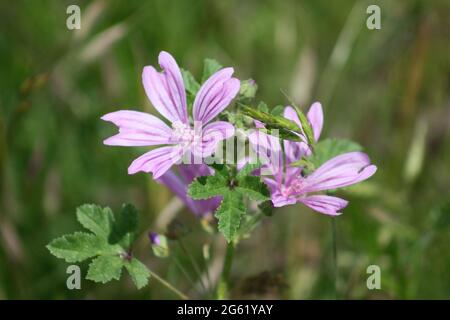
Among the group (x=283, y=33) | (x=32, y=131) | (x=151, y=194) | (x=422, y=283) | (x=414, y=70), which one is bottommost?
(x=422, y=283)

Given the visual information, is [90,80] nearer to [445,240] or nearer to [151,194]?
[151,194]

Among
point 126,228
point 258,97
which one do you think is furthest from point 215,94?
point 258,97

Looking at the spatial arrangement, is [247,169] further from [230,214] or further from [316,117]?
[316,117]

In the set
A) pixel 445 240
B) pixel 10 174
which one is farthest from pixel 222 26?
pixel 445 240

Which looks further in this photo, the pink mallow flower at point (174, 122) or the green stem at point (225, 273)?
the green stem at point (225, 273)

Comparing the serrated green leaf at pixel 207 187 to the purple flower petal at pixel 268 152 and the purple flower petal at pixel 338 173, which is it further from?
the purple flower petal at pixel 338 173

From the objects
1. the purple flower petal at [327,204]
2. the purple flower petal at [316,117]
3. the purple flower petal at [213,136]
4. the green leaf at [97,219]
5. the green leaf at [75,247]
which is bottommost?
the green leaf at [75,247]

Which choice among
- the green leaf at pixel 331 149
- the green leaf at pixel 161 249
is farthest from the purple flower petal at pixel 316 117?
the green leaf at pixel 161 249

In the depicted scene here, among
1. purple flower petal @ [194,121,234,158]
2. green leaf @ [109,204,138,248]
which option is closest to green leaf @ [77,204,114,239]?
green leaf @ [109,204,138,248]
